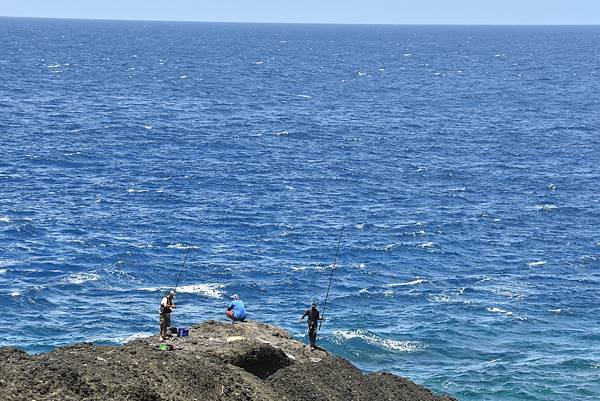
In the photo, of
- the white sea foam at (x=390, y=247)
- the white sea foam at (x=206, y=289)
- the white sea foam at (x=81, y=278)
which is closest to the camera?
the white sea foam at (x=206, y=289)

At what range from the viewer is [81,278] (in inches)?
2598

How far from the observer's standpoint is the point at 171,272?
68.1 m

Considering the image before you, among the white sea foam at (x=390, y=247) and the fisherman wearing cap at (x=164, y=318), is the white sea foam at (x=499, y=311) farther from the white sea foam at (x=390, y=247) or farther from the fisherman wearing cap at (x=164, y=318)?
the fisherman wearing cap at (x=164, y=318)

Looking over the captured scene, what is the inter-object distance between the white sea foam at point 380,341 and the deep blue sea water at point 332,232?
170mm

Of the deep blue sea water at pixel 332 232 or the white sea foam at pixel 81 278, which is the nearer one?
the deep blue sea water at pixel 332 232

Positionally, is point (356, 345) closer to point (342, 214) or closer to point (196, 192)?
point (342, 214)

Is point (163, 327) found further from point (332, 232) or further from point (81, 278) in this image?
point (332, 232)

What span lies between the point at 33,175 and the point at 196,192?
17192mm

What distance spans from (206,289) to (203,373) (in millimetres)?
31577

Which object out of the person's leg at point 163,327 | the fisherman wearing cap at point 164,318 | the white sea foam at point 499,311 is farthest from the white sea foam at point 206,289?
the person's leg at point 163,327

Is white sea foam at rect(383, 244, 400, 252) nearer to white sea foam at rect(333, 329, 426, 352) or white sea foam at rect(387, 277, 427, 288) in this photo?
white sea foam at rect(387, 277, 427, 288)

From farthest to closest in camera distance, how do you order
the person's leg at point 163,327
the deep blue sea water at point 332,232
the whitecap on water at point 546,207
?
the whitecap on water at point 546,207, the deep blue sea water at point 332,232, the person's leg at point 163,327

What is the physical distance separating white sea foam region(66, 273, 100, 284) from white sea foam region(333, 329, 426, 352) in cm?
1863

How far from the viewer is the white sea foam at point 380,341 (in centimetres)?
5572
